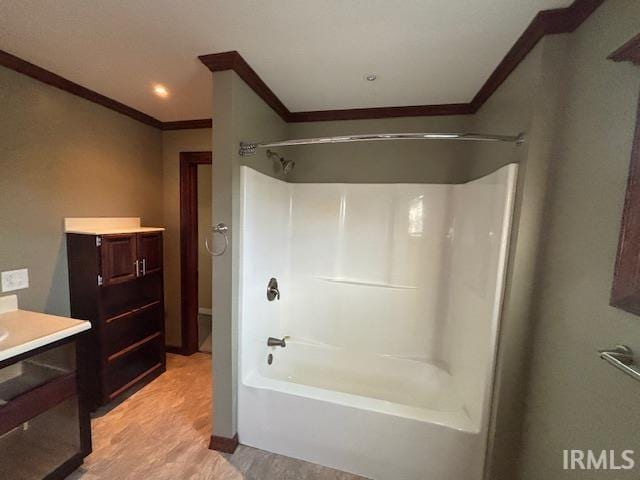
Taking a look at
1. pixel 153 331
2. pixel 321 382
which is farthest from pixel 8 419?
pixel 321 382

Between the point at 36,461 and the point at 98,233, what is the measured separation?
4.32ft

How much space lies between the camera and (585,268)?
0.98m

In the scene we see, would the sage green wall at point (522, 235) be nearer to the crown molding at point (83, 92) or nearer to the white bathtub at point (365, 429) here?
the white bathtub at point (365, 429)

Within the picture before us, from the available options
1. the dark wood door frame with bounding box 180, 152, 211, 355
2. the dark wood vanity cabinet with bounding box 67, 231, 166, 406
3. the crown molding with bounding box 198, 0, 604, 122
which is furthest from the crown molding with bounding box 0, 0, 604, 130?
the dark wood vanity cabinet with bounding box 67, 231, 166, 406

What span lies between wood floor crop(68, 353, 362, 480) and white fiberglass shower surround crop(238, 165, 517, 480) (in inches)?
3.9

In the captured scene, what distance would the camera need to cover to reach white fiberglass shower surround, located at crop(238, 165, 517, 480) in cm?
144

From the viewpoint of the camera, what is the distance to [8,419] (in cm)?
117

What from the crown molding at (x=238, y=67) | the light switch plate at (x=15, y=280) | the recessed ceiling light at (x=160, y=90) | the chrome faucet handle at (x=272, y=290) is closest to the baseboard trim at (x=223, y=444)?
the chrome faucet handle at (x=272, y=290)

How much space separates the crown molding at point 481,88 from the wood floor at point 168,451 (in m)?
2.38

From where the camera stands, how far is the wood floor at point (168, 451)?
5.00ft

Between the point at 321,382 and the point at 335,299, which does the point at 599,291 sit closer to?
the point at 335,299

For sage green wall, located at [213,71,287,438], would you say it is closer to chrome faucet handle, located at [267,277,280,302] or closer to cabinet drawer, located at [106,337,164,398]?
chrome faucet handle, located at [267,277,280,302]

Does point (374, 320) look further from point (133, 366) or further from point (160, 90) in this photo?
point (160, 90)
